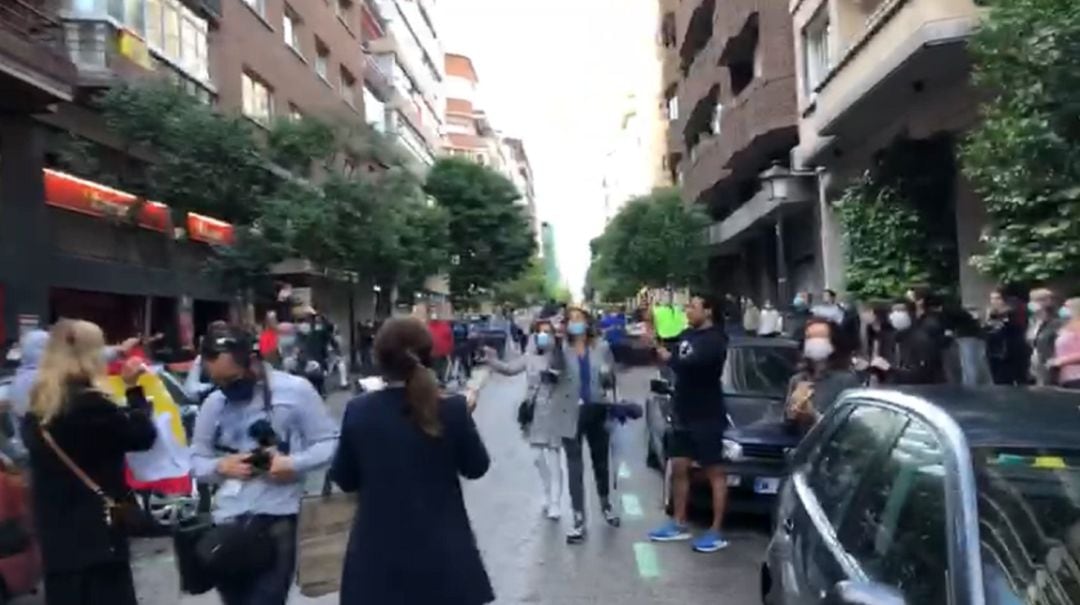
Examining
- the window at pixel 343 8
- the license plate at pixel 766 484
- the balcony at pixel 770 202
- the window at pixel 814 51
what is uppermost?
the window at pixel 343 8

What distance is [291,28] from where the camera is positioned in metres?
40.3

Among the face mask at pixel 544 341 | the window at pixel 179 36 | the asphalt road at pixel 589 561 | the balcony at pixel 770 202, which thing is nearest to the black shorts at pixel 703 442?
the asphalt road at pixel 589 561

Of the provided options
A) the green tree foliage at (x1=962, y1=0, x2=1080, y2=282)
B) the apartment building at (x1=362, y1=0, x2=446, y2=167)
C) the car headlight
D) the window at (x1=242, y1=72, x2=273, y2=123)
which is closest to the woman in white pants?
the car headlight

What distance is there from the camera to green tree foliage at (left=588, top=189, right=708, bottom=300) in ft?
Answer: 138

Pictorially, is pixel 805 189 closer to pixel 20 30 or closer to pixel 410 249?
pixel 410 249

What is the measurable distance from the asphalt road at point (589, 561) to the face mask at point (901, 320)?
3.21 metres

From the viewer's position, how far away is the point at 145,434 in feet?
17.3

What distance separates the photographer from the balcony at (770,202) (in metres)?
25.6

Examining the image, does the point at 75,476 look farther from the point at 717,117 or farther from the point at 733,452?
the point at 717,117

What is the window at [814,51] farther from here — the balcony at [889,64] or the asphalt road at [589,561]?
the asphalt road at [589,561]

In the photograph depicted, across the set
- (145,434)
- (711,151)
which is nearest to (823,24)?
(711,151)

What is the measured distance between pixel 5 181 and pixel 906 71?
12.6 m

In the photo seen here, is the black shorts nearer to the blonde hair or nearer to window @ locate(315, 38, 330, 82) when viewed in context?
the blonde hair

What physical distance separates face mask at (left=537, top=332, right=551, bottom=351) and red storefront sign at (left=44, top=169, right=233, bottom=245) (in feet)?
42.3
